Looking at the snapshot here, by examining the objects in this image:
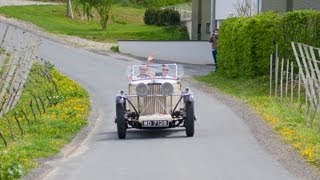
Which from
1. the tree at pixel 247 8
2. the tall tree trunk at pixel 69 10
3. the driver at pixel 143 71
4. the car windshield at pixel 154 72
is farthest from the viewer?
the tall tree trunk at pixel 69 10

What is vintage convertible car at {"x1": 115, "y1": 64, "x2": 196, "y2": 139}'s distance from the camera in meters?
20.0

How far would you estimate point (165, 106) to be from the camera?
20.5m

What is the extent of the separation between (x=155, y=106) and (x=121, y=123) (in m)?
1.00

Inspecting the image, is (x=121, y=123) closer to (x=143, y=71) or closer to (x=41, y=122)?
(x=143, y=71)

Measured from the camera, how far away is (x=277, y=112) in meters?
24.2

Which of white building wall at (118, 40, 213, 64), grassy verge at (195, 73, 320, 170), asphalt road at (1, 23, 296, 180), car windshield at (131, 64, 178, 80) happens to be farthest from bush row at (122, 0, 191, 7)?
car windshield at (131, 64, 178, 80)

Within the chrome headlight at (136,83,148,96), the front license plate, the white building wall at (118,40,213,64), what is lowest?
the white building wall at (118,40,213,64)

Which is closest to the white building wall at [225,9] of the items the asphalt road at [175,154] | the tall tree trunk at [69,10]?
the asphalt road at [175,154]

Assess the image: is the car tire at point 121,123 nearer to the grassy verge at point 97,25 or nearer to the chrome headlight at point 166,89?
the chrome headlight at point 166,89

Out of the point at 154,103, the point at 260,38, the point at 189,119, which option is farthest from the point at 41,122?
the point at 260,38

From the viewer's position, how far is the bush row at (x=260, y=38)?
3045 centimetres

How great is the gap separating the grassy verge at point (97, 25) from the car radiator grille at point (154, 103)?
124 ft

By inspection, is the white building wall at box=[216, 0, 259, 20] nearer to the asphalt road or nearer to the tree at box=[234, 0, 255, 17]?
the tree at box=[234, 0, 255, 17]

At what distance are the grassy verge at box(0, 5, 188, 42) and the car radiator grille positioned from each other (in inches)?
1491
